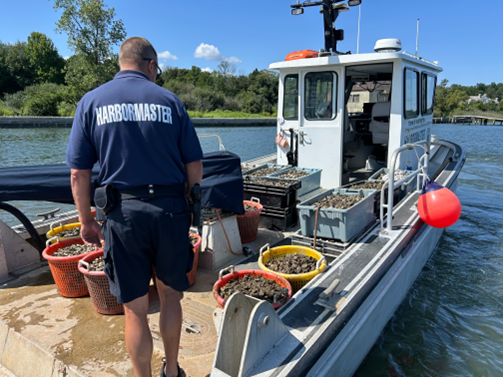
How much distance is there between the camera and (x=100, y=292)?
264 cm

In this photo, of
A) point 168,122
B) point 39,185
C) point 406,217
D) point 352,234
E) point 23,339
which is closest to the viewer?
point 168,122

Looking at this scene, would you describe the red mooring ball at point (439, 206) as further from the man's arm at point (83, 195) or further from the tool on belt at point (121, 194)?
the man's arm at point (83, 195)

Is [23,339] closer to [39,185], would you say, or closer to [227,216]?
[39,185]

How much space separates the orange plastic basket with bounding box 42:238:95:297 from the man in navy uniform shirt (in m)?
1.22

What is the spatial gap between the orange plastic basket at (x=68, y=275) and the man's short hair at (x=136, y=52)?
1733 mm

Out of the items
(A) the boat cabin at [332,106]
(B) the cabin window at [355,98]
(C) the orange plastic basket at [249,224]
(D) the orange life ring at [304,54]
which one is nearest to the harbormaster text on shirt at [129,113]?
(C) the orange plastic basket at [249,224]

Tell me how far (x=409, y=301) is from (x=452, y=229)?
337 cm

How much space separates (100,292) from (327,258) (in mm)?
1967

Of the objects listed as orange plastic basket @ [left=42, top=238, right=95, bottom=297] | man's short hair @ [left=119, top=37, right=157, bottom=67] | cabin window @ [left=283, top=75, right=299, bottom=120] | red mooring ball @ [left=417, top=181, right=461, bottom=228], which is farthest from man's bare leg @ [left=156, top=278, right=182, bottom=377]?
cabin window @ [left=283, top=75, right=299, bottom=120]

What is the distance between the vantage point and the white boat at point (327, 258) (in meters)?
1.87

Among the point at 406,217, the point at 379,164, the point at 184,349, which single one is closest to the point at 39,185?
the point at 184,349

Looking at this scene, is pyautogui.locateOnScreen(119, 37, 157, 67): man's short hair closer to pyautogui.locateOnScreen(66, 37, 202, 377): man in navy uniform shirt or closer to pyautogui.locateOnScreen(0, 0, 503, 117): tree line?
pyautogui.locateOnScreen(66, 37, 202, 377): man in navy uniform shirt

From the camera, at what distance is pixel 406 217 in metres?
3.96

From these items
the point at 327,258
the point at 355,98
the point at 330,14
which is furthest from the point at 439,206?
the point at 355,98
